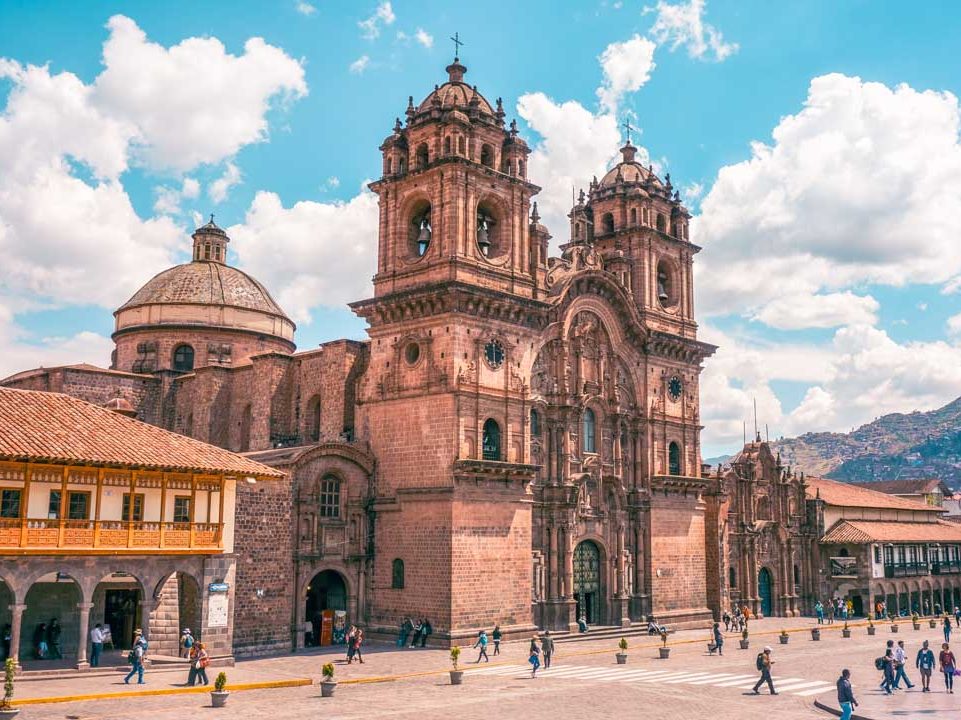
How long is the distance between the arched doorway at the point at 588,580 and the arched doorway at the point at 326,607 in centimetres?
1246

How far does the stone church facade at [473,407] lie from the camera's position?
147 ft

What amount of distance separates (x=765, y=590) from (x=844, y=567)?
7409 millimetres

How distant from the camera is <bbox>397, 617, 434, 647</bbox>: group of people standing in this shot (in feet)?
143

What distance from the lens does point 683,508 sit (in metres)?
57.7

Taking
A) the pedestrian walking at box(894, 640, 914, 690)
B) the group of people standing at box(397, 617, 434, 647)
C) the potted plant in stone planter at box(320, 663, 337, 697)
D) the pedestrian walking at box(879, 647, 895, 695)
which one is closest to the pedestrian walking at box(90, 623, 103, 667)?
the potted plant in stone planter at box(320, 663, 337, 697)

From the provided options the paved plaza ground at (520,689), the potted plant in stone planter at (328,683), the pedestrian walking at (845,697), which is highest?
the pedestrian walking at (845,697)

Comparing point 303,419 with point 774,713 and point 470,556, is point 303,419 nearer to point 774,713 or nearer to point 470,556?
point 470,556

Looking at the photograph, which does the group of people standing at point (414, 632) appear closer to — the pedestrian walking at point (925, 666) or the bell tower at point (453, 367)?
the bell tower at point (453, 367)

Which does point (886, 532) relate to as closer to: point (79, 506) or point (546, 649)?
point (546, 649)

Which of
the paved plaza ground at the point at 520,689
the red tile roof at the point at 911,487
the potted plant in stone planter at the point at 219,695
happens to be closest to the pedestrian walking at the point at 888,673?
the paved plaza ground at the point at 520,689

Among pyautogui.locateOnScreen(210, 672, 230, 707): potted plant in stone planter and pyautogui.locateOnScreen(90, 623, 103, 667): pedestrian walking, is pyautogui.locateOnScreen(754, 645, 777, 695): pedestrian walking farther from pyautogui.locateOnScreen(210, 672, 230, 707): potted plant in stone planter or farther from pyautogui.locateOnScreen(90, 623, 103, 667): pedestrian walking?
pyautogui.locateOnScreen(90, 623, 103, 667): pedestrian walking

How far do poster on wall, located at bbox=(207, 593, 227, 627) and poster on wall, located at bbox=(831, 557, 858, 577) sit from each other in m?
49.3

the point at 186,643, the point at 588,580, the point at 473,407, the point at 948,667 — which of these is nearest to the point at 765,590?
the point at 588,580

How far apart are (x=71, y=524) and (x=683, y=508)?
3559 cm
